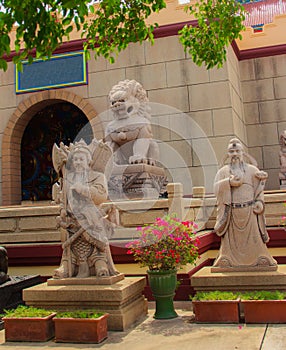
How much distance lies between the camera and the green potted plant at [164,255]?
605cm

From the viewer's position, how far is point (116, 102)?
32.3 ft

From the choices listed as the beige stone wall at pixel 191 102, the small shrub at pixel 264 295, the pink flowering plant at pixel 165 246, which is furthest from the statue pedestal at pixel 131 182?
the beige stone wall at pixel 191 102

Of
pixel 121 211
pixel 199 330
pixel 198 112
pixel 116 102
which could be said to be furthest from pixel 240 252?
pixel 198 112

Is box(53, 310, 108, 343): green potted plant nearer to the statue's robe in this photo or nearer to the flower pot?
the flower pot

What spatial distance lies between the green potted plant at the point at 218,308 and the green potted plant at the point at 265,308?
5.3 inches

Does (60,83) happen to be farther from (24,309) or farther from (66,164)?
(24,309)

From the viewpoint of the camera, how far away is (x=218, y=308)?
18.6ft

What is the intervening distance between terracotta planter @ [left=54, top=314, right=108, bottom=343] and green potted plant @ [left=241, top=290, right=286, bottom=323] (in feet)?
6.17

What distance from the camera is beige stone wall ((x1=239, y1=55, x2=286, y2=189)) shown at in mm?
14891

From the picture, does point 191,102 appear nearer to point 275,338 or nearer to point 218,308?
point 218,308

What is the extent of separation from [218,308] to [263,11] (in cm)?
2352

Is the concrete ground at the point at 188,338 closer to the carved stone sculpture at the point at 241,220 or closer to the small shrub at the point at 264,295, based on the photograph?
the small shrub at the point at 264,295

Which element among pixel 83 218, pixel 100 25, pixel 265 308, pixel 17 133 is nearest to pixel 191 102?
pixel 17 133

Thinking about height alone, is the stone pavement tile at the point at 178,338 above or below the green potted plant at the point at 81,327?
below
